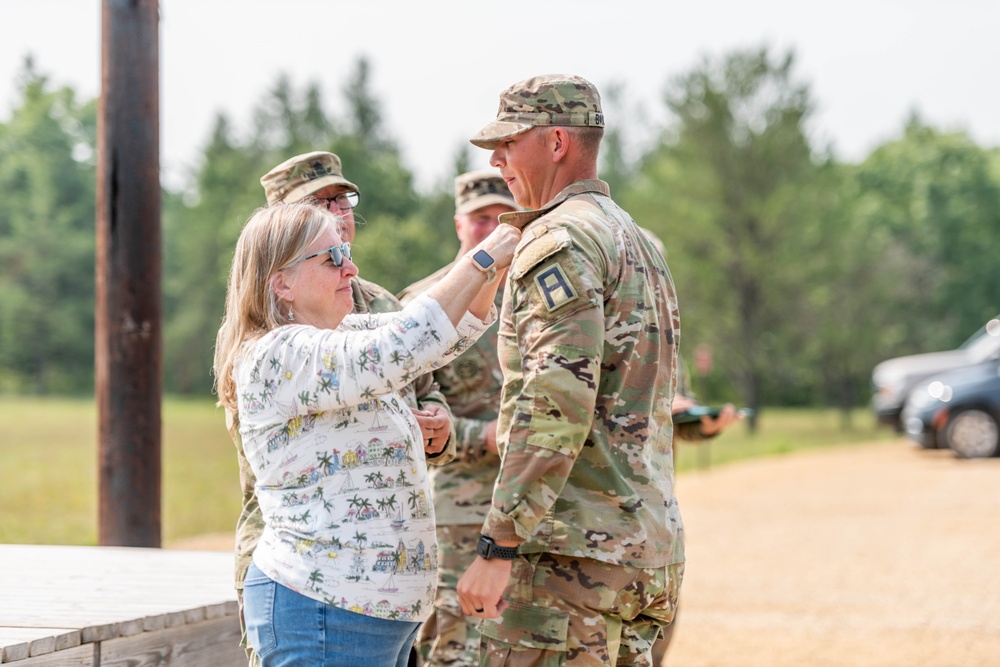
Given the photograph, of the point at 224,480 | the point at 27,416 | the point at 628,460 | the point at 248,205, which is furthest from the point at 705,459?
the point at 248,205

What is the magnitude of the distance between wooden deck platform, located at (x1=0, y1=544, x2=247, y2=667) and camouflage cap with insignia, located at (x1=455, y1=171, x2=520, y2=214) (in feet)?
5.72

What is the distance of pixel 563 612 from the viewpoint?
2.74 metres

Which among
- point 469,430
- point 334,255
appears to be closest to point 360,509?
point 334,255

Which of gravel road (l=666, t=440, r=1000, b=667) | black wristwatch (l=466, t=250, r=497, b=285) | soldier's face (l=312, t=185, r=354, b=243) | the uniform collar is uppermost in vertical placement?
soldier's face (l=312, t=185, r=354, b=243)

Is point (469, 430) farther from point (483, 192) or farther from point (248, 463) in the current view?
point (248, 463)

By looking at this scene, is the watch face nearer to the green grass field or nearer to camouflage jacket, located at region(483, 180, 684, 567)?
camouflage jacket, located at region(483, 180, 684, 567)

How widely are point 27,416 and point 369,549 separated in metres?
41.7

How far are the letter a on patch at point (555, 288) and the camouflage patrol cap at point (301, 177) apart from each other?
142 cm

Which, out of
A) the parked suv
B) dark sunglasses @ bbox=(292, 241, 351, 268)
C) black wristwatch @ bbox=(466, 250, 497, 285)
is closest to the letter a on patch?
black wristwatch @ bbox=(466, 250, 497, 285)

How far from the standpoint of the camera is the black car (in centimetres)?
1794

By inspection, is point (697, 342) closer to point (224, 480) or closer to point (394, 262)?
point (394, 262)

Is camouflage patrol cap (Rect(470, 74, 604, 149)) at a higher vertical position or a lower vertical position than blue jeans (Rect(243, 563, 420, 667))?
higher

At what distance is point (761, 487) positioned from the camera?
17.6 meters

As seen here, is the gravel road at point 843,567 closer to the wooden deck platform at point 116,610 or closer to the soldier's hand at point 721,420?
the soldier's hand at point 721,420
